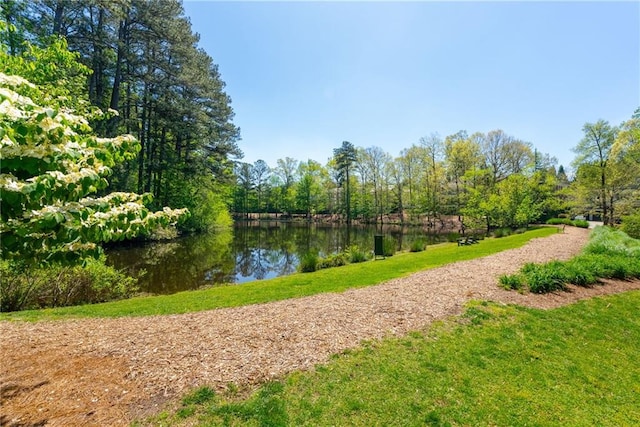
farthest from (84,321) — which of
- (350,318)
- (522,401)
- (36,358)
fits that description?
(522,401)

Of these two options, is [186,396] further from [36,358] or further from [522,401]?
[522,401]

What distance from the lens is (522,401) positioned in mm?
3268

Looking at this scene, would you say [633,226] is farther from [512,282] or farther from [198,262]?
[198,262]

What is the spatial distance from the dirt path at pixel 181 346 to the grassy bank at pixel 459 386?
39 cm

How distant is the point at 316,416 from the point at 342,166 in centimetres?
4719

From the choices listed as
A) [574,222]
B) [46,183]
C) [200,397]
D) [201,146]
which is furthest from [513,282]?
[574,222]

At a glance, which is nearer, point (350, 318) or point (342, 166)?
point (350, 318)

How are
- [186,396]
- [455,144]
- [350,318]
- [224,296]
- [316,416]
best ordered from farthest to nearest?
[455,144]
[224,296]
[350,318]
[186,396]
[316,416]

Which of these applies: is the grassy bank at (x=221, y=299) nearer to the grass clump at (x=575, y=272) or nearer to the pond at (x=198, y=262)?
the grass clump at (x=575, y=272)

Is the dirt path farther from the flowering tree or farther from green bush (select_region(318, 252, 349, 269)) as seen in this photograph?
green bush (select_region(318, 252, 349, 269))

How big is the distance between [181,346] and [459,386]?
404cm

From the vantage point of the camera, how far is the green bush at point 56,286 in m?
6.97

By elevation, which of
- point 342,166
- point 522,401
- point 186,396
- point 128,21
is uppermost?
point 128,21

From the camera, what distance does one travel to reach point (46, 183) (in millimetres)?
1756
